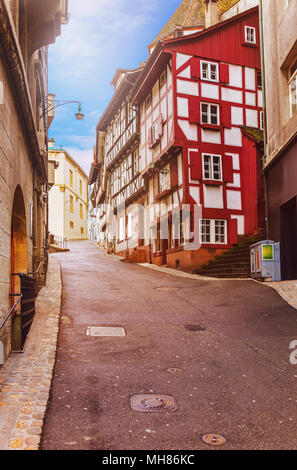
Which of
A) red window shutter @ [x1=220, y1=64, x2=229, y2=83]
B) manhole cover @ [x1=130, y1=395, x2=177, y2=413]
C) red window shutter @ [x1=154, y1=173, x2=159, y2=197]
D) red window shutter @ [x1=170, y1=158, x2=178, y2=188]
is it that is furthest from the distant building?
manhole cover @ [x1=130, y1=395, x2=177, y2=413]

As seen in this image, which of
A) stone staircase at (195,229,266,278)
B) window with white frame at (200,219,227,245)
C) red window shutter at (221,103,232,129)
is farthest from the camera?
red window shutter at (221,103,232,129)

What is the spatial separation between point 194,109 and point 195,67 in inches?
86.4

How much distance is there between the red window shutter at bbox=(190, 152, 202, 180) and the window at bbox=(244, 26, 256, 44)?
23.8 feet

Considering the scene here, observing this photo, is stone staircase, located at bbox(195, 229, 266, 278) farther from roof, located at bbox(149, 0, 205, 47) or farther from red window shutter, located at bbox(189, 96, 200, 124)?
roof, located at bbox(149, 0, 205, 47)

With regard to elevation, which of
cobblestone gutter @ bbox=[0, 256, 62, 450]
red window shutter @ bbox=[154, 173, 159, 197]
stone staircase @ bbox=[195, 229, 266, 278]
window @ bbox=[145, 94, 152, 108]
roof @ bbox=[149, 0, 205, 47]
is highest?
roof @ bbox=[149, 0, 205, 47]

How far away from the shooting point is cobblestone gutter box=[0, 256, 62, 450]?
14.4ft

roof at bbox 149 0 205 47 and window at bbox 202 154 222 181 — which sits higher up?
roof at bbox 149 0 205 47

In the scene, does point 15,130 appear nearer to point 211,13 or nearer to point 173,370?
point 173,370

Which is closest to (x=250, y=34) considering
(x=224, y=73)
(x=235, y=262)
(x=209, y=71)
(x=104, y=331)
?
(x=224, y=73)

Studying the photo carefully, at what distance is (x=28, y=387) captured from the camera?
19.3ft

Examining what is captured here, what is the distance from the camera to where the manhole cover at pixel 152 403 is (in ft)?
17.4

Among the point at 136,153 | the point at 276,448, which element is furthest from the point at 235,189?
the point at 276,448

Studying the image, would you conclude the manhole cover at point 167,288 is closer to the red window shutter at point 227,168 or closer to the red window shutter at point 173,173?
the red window shutter at point 173,173

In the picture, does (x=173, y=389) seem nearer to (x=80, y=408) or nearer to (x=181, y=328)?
(x=80, y=408)
